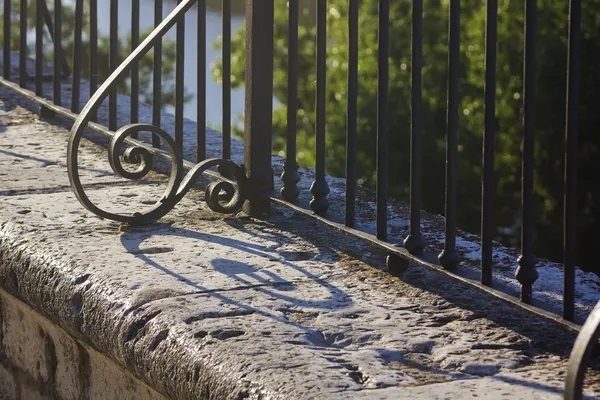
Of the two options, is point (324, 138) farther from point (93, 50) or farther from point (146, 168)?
point (93, 50)

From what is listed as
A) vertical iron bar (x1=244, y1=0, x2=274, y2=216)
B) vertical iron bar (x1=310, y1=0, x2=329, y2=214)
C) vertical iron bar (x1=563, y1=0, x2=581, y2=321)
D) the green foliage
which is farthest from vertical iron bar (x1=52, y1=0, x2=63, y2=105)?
the green foliage

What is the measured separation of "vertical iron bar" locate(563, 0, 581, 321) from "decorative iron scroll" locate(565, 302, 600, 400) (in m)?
0.40

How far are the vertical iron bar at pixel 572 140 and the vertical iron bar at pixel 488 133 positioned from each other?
0.21 m

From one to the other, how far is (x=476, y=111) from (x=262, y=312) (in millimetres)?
8676

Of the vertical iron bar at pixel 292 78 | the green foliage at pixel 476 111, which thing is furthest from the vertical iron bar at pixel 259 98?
the green foliage at pixel 476 111

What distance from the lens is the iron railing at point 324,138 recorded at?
2.05 m

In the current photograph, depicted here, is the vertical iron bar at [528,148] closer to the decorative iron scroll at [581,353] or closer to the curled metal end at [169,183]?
the decorative iron scroll at [581,353]

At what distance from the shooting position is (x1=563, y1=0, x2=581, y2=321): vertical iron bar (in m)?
1.95

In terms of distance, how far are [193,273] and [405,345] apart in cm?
61

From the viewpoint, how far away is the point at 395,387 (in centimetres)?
191

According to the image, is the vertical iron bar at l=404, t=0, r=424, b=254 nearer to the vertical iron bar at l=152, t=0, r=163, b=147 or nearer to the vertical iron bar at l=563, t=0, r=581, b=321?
the vertical iron bar at l=563, t=0, r=581, b=321

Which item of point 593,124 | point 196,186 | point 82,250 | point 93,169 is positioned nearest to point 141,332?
point 82,250

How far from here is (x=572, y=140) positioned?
6.48 ft

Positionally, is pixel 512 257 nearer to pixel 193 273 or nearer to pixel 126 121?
pixel 193 273
